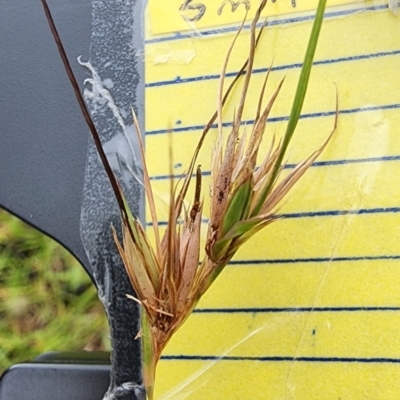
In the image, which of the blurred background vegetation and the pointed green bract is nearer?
the pointed green bract

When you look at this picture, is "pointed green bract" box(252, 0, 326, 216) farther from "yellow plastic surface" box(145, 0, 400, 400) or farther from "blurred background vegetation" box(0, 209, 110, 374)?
"blurred background vegetation" box(0, 209, 110, 374)

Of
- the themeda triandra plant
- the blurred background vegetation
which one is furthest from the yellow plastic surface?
the blurred background vegetation

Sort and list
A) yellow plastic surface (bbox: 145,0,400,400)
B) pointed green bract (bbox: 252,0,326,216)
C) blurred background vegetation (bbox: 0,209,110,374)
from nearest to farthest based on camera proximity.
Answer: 1. pointed green bract (bbox: 252,0,326,216)
2. yellow plastic surface (bbox: 145,0,400,400)
3. blurred background vegetation (bbox: 0,209,110,374)

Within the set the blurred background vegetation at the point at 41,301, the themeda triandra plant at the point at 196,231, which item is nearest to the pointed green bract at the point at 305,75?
the themeda triandra plant at the point at 196,231

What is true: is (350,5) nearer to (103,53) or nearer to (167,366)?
(103,53)

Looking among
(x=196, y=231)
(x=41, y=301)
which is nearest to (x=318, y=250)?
(x=196, y=231)

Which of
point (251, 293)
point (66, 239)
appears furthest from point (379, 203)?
point (66, 239)

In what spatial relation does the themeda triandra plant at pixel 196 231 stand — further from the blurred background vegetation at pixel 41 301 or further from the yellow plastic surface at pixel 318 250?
the blurred background vegetation at pixel 41 301
